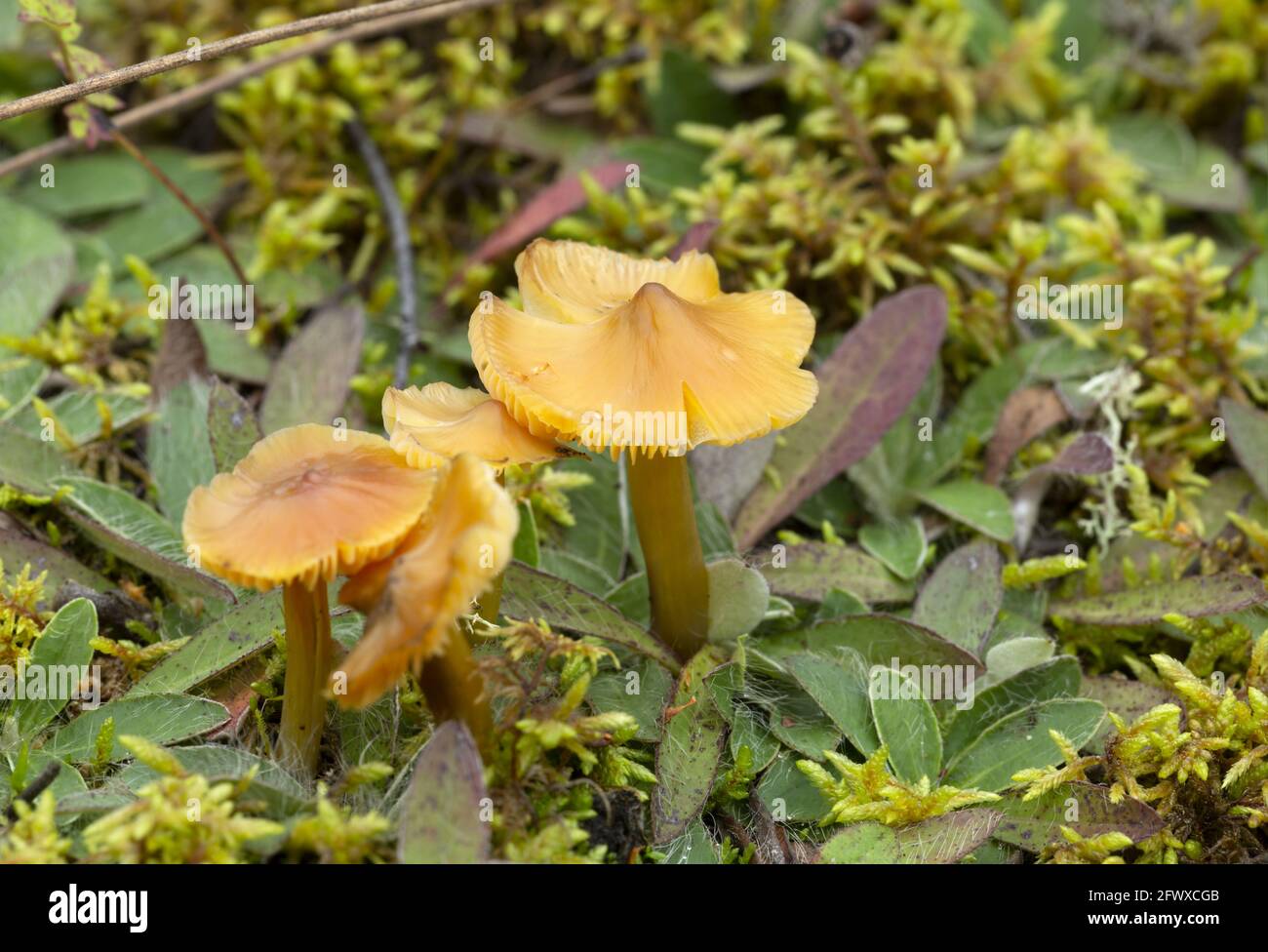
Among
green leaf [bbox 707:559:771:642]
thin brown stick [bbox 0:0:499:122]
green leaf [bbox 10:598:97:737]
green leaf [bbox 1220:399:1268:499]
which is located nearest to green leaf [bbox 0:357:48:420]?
thin brown stick [bbox 0:0:499:122]

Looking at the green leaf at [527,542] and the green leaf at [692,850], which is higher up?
the green leaf at [527,542]

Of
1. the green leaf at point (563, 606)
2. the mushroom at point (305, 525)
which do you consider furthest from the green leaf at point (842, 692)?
the mushroom at point (305, 525)

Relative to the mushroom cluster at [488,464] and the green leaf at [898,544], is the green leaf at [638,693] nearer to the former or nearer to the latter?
the mushroom cluster at [488,464]

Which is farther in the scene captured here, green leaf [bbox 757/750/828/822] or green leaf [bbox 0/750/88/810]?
green leaf [bbox 757/750/828/822]

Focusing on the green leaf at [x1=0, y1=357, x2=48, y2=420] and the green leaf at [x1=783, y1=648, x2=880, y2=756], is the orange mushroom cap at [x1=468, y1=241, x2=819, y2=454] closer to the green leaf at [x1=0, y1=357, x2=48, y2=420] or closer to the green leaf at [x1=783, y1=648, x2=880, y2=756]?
the green leaf at [x1=783, y1=648, x2=880, y2=756]

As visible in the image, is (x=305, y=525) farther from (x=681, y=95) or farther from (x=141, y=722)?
(x=681, y=95)

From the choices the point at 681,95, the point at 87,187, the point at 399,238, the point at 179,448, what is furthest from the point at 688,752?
the point at 87,187
